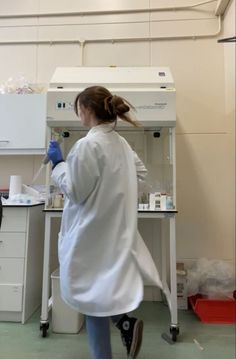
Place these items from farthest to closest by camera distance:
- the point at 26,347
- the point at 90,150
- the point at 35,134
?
the point at 35,134, the point at 26,347, the point at 90,150

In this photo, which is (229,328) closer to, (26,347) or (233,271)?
(233,271)

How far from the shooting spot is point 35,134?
224cm

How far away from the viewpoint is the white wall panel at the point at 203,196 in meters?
2.34

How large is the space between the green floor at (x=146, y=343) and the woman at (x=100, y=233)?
513 mm

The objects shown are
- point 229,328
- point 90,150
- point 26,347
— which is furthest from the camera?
point 229,328

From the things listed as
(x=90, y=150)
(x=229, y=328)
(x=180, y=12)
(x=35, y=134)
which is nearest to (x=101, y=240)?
(x=90, y=150)

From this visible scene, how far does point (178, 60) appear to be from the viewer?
8.16 feet

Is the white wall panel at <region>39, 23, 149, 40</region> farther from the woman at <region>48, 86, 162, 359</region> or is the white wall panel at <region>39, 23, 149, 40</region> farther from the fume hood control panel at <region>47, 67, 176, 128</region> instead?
the woman at <region>48, 86, 162, 359</region>

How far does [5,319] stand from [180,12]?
278 centimetres

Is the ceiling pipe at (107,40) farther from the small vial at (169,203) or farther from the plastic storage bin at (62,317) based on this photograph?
the plastic storage bin at (62,317)

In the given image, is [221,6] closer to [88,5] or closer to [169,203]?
[88,5]

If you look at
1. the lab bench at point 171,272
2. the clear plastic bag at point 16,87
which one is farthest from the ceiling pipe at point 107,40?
the lab bench at point 171,272

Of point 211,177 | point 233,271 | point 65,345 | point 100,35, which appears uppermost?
point 100,35

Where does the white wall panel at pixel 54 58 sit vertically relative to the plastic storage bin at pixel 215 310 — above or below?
above
